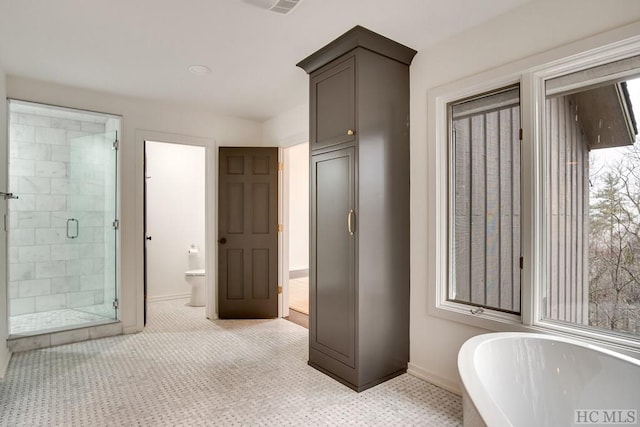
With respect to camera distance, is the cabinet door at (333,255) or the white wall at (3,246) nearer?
the cabinet door at (333,255)

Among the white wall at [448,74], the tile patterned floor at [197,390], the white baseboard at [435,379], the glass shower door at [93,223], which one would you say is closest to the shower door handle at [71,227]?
the glass shower door at [93,223]

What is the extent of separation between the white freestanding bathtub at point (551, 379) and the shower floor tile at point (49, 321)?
3758 millimetres

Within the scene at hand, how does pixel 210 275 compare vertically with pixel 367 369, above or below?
above

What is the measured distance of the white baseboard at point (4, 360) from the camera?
9.02ft

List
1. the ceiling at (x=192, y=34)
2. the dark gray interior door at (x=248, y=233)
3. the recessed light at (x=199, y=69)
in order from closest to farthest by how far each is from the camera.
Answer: the ceiling at (x=192, y=34) < the recessed light at (x=199, y=69) < the dark gray interior door at (x=248, y=233)

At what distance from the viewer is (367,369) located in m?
2.51

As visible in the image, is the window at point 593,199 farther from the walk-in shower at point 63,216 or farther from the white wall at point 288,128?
the walk-in shower at point 63,216

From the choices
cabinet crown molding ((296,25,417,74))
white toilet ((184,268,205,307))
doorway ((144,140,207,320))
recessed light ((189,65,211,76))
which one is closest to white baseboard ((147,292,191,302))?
doorway ((144,140,207,320))

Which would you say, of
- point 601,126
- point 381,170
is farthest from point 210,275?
point 601,126

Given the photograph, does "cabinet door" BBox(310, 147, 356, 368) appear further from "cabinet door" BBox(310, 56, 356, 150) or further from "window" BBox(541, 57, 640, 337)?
"window" BBox(541, 57, 640, 337)

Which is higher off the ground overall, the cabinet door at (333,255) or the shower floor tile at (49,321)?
the cabinet door at (333,255)

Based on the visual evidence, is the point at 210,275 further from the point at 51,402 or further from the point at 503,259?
the point at 503,259

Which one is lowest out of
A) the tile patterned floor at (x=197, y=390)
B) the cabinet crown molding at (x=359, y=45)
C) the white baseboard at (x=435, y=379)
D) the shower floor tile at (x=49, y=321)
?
the tile patterned floor at (x=197, y=390)

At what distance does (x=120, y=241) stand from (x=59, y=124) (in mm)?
1523
